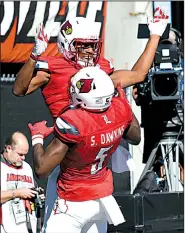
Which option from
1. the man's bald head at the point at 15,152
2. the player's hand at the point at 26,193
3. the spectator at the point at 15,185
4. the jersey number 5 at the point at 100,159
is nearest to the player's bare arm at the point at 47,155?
the jersey number 5 at the point at 100,159

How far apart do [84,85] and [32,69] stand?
0.33 metres

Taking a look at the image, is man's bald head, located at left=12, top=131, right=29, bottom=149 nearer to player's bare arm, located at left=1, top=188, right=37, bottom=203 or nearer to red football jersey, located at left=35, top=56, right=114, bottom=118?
player's bare arm, located at left=1, top=188, right=37, bottom=203

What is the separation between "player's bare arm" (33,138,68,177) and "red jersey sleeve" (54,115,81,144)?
0.04m

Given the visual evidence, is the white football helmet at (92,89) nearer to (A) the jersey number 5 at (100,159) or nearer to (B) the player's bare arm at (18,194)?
(A) the jersey number 5 at (100,159)

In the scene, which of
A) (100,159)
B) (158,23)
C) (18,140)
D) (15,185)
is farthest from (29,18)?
(100,159)

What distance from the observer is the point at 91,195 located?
363 cm

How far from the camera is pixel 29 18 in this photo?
8641mm

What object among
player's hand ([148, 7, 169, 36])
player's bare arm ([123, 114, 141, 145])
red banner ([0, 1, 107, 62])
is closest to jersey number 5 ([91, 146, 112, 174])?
player's bare arm ([123, 114, 141, 145])

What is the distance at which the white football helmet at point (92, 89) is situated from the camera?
A: 11.1 ft

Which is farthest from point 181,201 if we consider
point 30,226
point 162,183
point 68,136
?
point 68,136

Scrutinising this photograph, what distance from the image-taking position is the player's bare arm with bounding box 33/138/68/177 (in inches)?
132

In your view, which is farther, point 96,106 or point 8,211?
point 8,211

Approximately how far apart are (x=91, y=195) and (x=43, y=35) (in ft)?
2.98

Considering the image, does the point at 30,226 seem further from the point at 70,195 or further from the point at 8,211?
the point at 70,195
